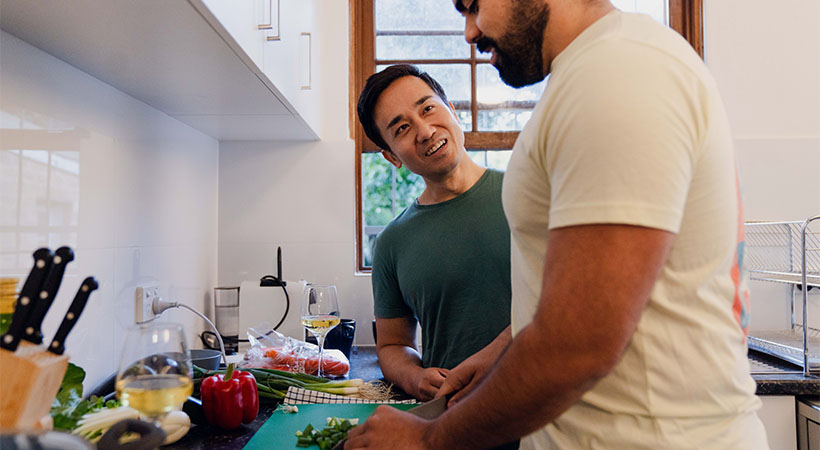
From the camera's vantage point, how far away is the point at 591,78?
623mm

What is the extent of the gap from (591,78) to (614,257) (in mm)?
184

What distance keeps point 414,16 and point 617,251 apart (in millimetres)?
2186

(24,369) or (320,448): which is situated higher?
(24,369)

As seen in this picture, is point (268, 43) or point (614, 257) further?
point (268, 43)

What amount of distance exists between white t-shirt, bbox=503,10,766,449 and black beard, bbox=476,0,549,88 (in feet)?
0.23

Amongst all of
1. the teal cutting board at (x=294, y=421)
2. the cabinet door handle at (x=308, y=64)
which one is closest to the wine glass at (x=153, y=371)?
the teal cutting board at (x=294, y=421)

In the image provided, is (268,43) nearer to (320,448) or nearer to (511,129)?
(320,448)

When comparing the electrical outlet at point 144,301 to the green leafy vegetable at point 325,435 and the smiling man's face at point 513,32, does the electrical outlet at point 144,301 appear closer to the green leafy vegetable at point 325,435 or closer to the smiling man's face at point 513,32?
the green leafy vegetable at point 325,435

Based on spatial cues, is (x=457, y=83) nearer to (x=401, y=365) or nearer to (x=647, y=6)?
(x=647, y=6)

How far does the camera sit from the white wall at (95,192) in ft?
3.60

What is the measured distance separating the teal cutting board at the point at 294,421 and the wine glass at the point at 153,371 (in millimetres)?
386

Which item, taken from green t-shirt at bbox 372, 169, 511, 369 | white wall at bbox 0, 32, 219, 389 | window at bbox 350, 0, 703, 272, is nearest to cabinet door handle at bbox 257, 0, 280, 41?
white wall at bbox 0, 32, 219, 389

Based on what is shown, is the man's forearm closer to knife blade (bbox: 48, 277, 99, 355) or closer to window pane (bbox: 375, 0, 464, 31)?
knife blade (bbox: 48, 277, 99, 355)

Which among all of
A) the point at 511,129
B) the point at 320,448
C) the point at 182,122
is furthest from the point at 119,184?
the point at 511,129
